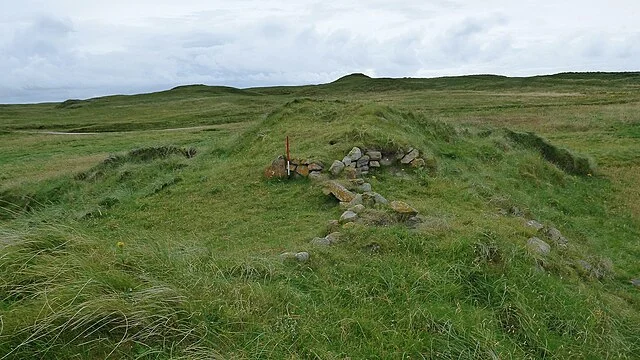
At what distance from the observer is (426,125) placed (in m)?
20.2

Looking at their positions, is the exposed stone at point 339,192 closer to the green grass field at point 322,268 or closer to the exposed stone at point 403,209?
the green grass field at point 322,268

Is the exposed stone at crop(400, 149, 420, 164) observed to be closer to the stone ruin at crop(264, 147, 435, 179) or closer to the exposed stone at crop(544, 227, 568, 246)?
the stone ruin at crop(264, 147, 435, 179)

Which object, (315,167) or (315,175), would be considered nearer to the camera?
(315,175)

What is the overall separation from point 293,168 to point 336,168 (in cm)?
119

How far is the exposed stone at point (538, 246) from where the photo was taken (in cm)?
836

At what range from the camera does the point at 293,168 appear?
1405cm

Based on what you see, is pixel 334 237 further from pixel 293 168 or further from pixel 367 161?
pixel 367 161

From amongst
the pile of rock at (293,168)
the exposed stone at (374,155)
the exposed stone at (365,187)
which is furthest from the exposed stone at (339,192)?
the exposed stone at (374,155)

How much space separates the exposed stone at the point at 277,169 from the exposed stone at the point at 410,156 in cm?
341

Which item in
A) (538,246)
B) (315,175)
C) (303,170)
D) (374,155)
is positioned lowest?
(538,246)

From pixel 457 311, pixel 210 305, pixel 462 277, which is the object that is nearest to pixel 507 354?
pixel 457 311

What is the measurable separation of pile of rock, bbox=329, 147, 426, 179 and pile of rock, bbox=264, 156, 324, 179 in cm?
43

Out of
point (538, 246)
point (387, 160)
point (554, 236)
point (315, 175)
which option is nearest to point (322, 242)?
point (538, 246)

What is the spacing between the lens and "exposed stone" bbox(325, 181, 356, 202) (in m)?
11.6
